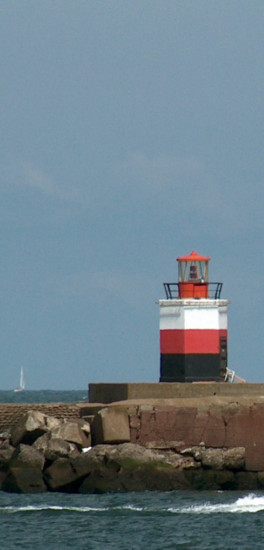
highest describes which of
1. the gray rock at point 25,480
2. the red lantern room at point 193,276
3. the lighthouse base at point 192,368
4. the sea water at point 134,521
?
the red lantern room at point 193,276

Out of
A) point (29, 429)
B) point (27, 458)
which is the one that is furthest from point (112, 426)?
point (27, 458)

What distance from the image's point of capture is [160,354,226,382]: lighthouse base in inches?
1059

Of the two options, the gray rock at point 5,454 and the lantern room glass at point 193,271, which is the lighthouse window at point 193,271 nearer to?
the lantern room glass at point 193,271

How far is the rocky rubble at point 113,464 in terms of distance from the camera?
23188mm

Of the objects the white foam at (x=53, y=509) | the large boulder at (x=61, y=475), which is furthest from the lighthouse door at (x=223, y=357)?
the white foam at (x=53, y=509)

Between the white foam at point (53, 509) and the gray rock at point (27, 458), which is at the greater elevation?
the gray rock at point (27, 458)

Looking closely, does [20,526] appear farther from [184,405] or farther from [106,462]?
[184,405]

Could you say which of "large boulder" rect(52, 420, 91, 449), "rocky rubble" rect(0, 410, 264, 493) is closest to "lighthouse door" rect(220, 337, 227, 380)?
"rocky rubble" rect(0, 410, 264, 493)

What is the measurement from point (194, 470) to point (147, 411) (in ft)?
4.15

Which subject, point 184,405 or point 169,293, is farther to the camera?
point 169,293

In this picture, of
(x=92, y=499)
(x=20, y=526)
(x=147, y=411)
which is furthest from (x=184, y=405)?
(x=20, y=526)

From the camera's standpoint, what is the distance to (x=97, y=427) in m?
23.8

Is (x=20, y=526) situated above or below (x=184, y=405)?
below

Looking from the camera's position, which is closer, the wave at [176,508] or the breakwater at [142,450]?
the wave at [176,508]
